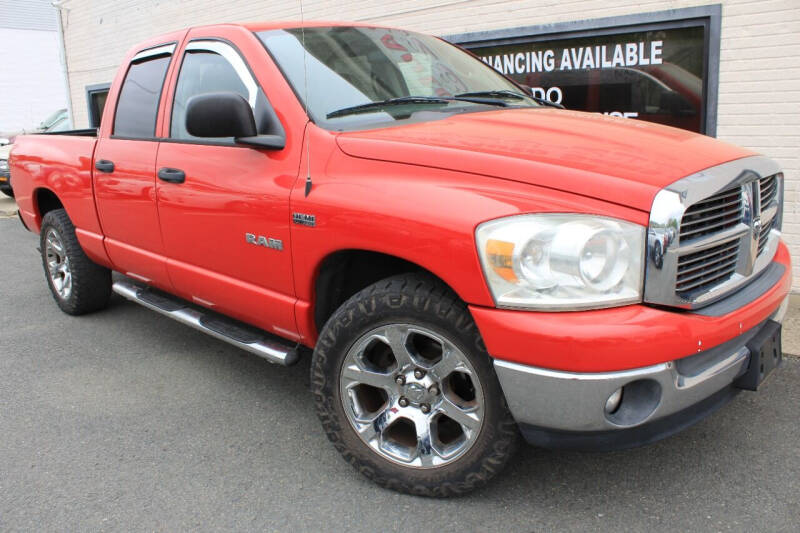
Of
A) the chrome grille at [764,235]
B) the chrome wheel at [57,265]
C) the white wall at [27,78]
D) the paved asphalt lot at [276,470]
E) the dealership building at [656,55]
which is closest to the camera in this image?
the paved asphalt lot at [276,470]

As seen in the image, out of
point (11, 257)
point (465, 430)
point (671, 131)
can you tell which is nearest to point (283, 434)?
point (465, 430)

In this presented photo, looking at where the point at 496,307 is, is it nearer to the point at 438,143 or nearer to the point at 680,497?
the point at 438,143

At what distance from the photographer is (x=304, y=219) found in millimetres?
2824

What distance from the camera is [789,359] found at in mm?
4055

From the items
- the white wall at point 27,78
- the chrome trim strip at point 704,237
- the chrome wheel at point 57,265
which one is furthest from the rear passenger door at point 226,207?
the white wall at point 27,78

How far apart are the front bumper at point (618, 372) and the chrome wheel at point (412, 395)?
274 mm

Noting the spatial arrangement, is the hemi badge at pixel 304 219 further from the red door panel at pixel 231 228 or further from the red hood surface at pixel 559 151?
the red hood surface at pixel 559 151

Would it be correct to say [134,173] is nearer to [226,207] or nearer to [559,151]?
[226,207]

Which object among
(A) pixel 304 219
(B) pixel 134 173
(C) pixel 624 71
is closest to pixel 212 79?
(B) pixel 134 173

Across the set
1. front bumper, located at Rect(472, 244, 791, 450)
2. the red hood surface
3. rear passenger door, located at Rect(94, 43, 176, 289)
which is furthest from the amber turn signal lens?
rear passenger door, located at Rect(94, 43, 176, 289)

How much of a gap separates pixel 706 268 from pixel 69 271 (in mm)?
4406

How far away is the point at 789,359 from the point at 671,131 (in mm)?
1882

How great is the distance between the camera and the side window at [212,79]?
321 centimetres

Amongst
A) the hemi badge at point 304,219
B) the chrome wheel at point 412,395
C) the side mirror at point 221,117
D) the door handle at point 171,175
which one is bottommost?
the chrome wheel at point 412,395
